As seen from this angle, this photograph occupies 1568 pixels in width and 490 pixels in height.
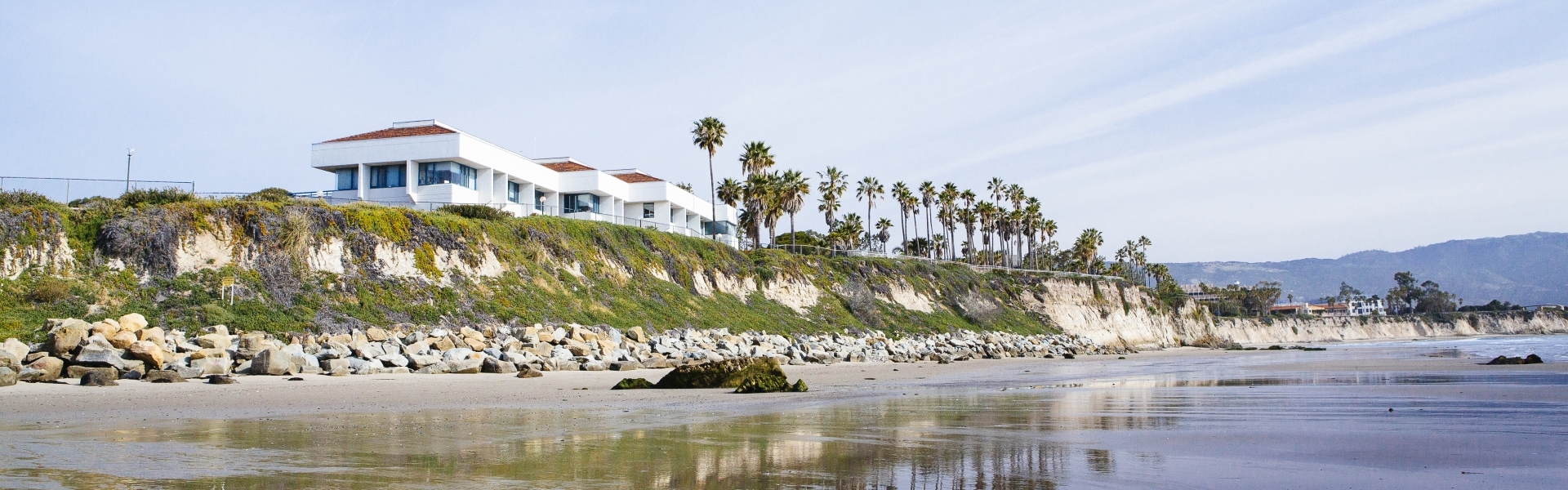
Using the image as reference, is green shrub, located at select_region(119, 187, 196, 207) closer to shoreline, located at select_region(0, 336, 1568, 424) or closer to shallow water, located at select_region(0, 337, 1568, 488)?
shoreline, located at select_region(0, 336, 1568, 424)

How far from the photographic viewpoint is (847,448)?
814cm

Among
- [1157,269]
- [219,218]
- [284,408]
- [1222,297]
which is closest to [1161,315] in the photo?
[1157,269]

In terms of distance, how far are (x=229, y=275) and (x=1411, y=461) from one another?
30.9 meters

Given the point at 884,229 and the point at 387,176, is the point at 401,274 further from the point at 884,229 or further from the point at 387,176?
the point at 884,229

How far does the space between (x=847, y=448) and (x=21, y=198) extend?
32.4 metres

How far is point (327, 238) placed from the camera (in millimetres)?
32438

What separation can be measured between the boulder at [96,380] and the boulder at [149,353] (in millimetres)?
1920

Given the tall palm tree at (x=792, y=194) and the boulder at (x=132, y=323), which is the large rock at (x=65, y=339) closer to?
the boulder at (x=132, y=323)

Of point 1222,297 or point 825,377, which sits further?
point 1222,297

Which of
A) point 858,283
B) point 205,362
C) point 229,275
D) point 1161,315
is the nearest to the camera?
point 205,362

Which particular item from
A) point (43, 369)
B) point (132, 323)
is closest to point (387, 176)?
point (132, 323)

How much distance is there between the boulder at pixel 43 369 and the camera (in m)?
16.5

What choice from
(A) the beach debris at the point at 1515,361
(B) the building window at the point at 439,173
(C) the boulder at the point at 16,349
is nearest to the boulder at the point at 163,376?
(C) the boulder at the point at 16,349

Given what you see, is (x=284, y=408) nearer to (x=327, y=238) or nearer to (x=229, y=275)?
(x=229, y=275)
